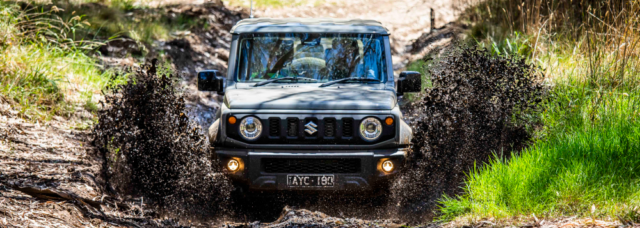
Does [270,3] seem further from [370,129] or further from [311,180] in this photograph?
[311,180]

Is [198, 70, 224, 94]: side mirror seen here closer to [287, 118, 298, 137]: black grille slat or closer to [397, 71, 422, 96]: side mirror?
[287, 118, 298, 137]: black grille slat

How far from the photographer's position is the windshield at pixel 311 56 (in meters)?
5.89

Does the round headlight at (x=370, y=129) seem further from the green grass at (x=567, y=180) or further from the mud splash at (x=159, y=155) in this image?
the mud splash at (x=159, y=155)

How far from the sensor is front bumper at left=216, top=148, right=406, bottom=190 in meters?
4.93

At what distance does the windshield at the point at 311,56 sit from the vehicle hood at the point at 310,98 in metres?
A: 0.38

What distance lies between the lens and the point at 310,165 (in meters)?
4.99

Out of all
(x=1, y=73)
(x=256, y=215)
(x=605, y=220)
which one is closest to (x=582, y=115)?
(x=605, y=220)

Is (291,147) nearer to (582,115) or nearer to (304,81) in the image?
(304,81)

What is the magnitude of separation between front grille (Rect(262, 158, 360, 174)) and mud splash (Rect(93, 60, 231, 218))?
16.6 inches

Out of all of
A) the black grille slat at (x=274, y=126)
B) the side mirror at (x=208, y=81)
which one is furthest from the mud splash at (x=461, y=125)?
the side mirror at (x=208, y=81)

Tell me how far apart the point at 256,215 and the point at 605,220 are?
2807mm

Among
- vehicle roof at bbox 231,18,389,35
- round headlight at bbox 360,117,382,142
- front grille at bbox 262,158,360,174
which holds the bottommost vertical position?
front grille at bbox 262,158,360,174

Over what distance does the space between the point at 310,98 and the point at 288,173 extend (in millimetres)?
645

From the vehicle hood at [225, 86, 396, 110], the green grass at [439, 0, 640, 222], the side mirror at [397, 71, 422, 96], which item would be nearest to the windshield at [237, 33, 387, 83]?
the side mirror at [397, 71, 422, 96]
